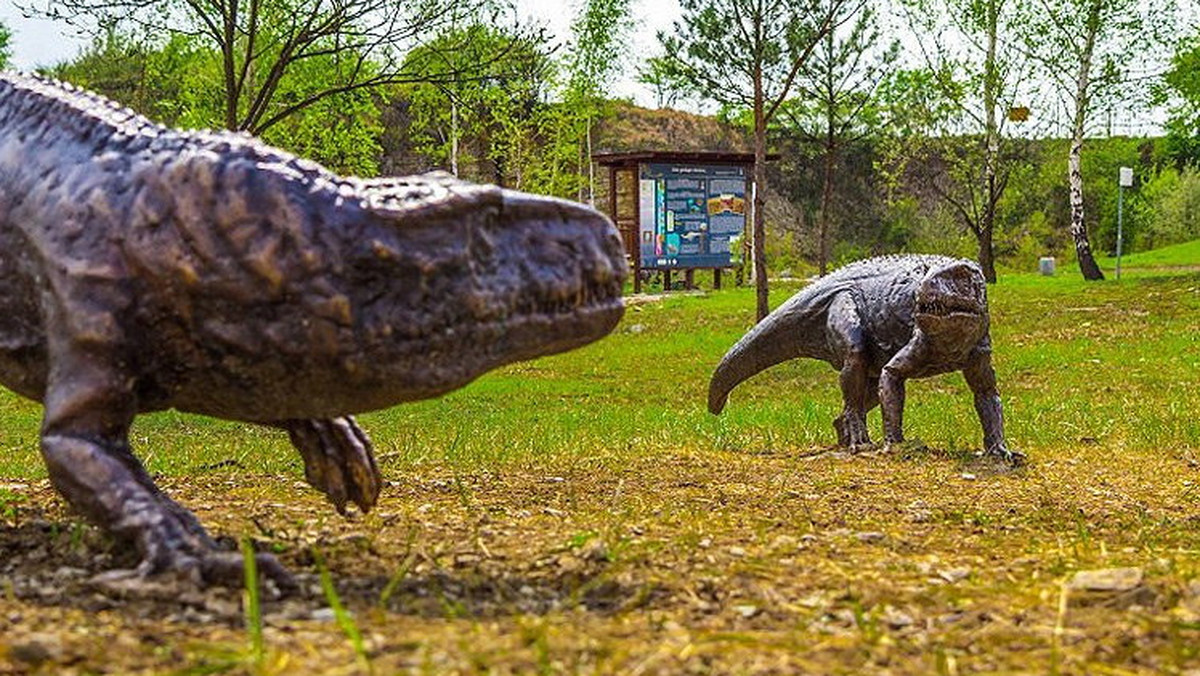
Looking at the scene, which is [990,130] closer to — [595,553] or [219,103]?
[219,103]

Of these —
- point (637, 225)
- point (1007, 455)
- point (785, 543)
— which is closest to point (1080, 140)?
point (637, 225)

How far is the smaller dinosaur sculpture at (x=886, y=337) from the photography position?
814 centimetres

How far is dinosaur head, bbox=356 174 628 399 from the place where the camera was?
3098 millimetres

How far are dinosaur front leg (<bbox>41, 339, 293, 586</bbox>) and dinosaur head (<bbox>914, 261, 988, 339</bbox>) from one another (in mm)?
5806

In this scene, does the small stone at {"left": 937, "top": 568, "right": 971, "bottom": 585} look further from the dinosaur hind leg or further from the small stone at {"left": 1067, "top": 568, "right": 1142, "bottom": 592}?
the dinosaur hind leg

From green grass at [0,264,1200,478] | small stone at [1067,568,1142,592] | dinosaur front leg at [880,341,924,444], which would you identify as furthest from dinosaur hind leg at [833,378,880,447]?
small stone at [1067,568,1142,592]

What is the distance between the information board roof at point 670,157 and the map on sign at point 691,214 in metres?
0.18

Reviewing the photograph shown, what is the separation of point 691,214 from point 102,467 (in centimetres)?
3308

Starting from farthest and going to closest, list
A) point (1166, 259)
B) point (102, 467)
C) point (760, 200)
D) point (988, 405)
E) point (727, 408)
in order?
point (1166, 259) → point (760, 200) → point (727, 408) → point (988, 405) → point (102, 467)

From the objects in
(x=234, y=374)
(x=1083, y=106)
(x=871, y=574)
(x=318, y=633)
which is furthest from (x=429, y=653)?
(x=1083, y=106)

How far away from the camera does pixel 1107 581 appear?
3.10m

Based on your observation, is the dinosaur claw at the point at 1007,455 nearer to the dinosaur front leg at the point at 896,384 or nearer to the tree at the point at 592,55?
the dinosaur front leg at the point at 896,384

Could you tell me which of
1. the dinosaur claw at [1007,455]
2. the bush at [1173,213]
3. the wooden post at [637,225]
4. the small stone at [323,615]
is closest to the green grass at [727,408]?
the dinosaur claw at [1007,455]

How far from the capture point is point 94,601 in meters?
2.87
